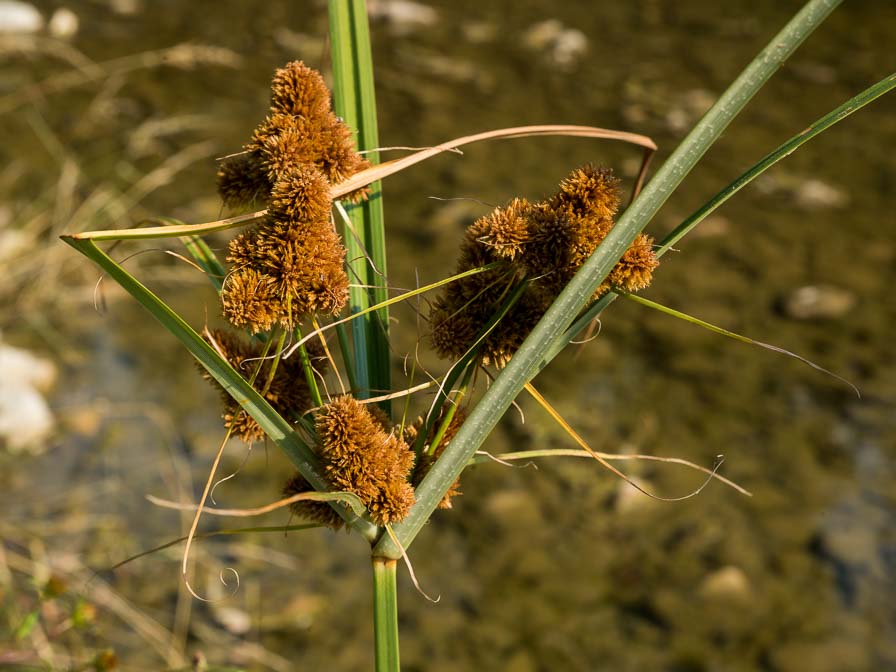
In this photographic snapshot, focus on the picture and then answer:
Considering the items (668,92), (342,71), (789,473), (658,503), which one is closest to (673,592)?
(658,503)

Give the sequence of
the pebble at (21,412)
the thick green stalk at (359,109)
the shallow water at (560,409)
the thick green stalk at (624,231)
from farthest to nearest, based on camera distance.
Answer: the pebble at (21,412), the shallow water at (560,409), the thick green stalk at (359,109), the thick green stalk at (624,231)

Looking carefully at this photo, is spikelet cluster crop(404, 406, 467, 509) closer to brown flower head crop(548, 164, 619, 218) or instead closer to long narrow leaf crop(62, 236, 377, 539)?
long narrow leaf crop(62, 236, 377, 539)

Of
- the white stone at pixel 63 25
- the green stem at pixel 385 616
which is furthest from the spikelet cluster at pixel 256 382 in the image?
the white stone at pixel 63 25

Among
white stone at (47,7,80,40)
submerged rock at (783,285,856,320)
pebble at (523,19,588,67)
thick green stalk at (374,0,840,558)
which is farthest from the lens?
white stone at (47,7,80,40)

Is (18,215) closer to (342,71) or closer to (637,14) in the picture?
(342,71)

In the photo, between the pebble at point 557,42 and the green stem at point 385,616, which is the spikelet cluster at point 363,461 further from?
the pebble at point 557,42

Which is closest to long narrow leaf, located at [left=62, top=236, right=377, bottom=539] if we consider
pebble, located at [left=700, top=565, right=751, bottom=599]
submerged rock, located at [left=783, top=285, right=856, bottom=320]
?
pebble, located at [left=700, top=565, right=751, bottom=599]
